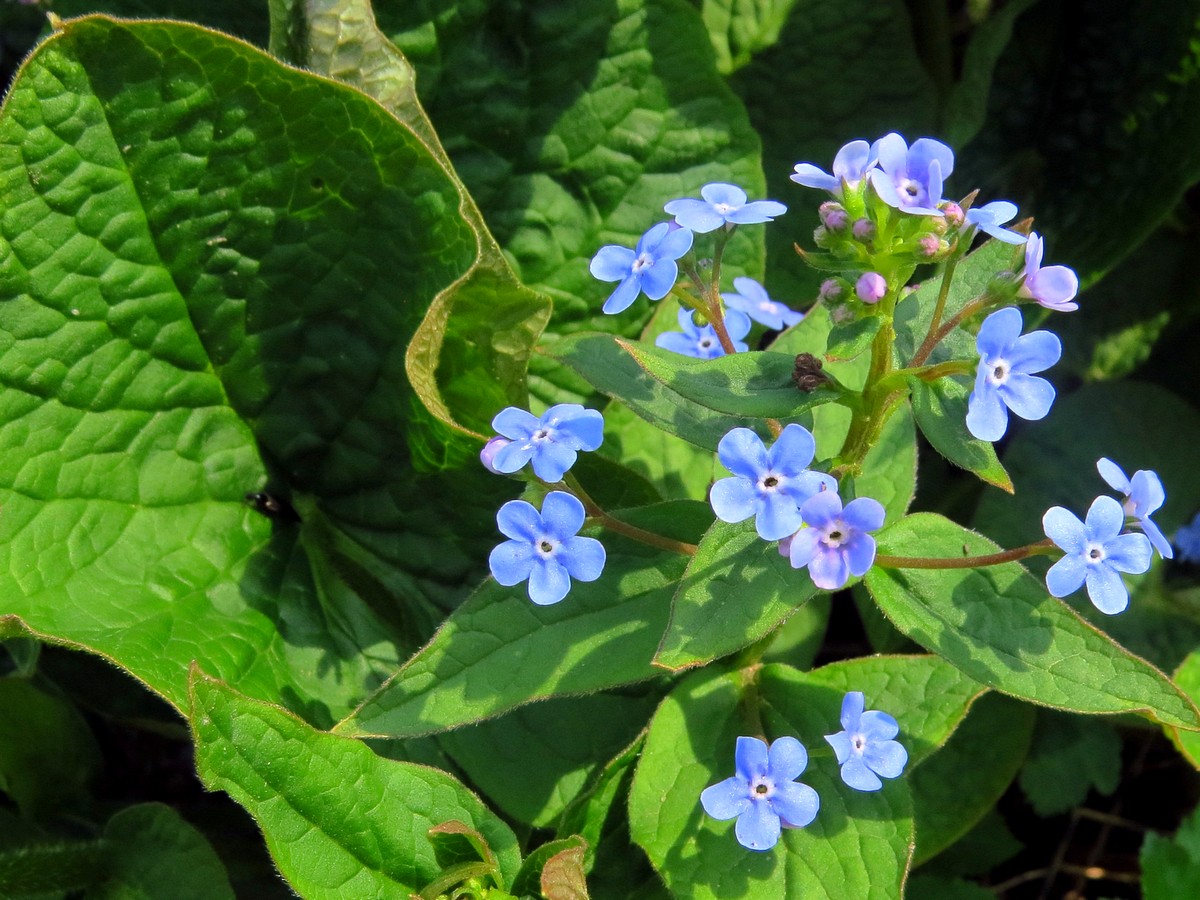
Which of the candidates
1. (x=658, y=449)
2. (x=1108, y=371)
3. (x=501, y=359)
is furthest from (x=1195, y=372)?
(x=501, y=359)

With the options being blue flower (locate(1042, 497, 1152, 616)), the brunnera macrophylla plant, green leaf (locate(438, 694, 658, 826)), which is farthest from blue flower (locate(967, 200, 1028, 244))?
green leaf (locate(438, 694, 658, 826))

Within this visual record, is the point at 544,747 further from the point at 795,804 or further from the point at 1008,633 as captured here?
the point at 1008,633

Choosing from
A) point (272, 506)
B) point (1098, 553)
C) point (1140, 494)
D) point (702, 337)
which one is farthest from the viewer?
point (272, 506)

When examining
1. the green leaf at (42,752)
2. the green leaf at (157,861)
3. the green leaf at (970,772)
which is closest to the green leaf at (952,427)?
the green leaf at (970,772)

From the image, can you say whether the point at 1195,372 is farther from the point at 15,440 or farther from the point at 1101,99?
the point at 15,440

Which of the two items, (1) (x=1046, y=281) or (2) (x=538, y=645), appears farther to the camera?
(2) (x=538, y=645)

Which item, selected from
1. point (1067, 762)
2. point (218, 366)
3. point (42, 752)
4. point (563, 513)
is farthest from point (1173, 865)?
point (42, 752)

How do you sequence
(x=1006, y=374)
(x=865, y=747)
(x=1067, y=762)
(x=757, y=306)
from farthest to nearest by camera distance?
1. (x=1067, y=762)
2. (x=757, y=306)
3. (x=865, y=747)
4. (x=1006, y=374)
